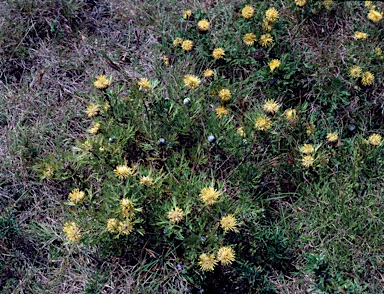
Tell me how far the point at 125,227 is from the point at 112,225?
0.08 m

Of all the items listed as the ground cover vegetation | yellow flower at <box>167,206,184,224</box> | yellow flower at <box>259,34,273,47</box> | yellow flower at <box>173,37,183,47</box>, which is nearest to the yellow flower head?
the ground cover vegetation

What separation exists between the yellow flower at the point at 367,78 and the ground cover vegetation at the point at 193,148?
1cm

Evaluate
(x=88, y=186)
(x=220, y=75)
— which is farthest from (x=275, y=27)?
(x=88, y=186)

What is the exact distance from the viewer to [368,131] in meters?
2.87

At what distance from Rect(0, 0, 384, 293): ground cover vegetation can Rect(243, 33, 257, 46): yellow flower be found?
0.01m

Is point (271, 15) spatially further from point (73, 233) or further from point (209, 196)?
point (73, 233)

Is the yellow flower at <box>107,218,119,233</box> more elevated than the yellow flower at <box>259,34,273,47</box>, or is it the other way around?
the yellow flower at <box>259,34,273,47</box>

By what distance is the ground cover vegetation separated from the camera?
98.0 inches

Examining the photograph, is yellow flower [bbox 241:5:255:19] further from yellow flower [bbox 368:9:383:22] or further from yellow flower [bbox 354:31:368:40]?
yellow flower [bbox 368:9:383:22]

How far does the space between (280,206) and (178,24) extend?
1.70m

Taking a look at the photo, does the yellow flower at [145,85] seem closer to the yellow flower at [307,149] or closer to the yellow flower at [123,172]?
the yellow flower at [123,172]

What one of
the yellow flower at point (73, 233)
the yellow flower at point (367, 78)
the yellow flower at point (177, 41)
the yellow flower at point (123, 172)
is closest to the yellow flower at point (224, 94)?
the yellow flower at point (177, 41)

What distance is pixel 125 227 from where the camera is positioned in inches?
89.0

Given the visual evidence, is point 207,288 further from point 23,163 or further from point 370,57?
point 370,57
